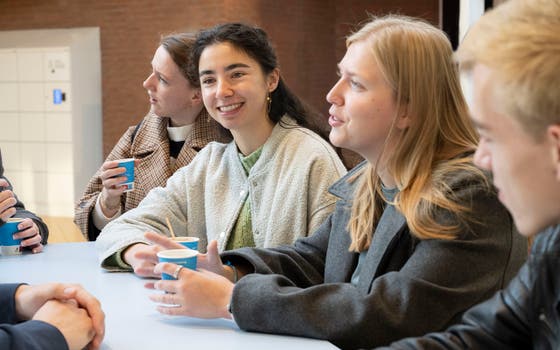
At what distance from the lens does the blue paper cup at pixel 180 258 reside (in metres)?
1.89

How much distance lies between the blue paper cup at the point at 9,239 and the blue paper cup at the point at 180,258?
0.93 metres

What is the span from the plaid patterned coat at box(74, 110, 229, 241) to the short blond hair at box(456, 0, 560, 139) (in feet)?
7.26

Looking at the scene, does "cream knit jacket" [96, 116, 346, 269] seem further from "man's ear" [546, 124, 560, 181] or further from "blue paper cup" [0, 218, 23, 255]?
"man's ear" [546, 124, 560, 181]

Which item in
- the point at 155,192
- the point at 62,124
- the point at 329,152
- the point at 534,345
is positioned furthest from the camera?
the point at 62,124

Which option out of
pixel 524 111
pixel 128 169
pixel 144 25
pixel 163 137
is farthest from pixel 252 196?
pixel 144 25

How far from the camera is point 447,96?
1880 mm

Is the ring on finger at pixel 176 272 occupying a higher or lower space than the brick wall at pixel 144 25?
higher

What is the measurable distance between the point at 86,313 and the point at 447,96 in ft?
3.34

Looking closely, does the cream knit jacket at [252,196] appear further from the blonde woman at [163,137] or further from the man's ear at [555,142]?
the man's ear at [555,142]

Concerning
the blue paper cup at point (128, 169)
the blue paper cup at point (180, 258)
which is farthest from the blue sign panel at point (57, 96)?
the blue paper cup at point (180, 258)

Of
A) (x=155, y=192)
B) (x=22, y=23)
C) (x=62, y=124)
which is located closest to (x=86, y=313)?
(x=155, y=192)

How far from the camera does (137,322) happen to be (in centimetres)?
181

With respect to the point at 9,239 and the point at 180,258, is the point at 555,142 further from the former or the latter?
the point at 9,239

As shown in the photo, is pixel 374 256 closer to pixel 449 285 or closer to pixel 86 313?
pixel 449 285
